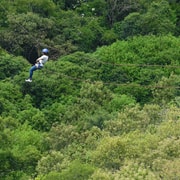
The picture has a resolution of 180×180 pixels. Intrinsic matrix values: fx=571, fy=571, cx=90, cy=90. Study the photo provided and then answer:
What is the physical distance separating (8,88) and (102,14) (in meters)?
28.6

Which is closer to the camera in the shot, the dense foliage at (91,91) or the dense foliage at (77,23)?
the dense foliage at (91,91)

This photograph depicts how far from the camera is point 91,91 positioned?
58.2 m

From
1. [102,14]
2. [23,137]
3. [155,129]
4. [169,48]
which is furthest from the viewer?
[102,14]

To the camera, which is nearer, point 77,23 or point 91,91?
point 91,91

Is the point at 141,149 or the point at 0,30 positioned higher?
the point at 0,30

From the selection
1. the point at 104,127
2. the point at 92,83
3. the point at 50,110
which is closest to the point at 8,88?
the point at 50,110

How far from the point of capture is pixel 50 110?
6009 cm

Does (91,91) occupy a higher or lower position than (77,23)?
lower

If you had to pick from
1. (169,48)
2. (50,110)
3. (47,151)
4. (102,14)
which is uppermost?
(102,14)

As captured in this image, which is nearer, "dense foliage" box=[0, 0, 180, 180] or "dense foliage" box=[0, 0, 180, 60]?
"dense foliage" box=[0, 0, 180, 180]

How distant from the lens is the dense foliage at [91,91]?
131 feet

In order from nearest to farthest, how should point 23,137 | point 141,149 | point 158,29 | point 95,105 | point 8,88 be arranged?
point 141,149 < point 23,137 < point 95,105 < point 8,88 < point 158,29

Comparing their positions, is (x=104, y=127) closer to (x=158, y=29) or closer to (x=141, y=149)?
(x=141, y=149)

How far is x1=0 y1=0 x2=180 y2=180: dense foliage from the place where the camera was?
39.9m
